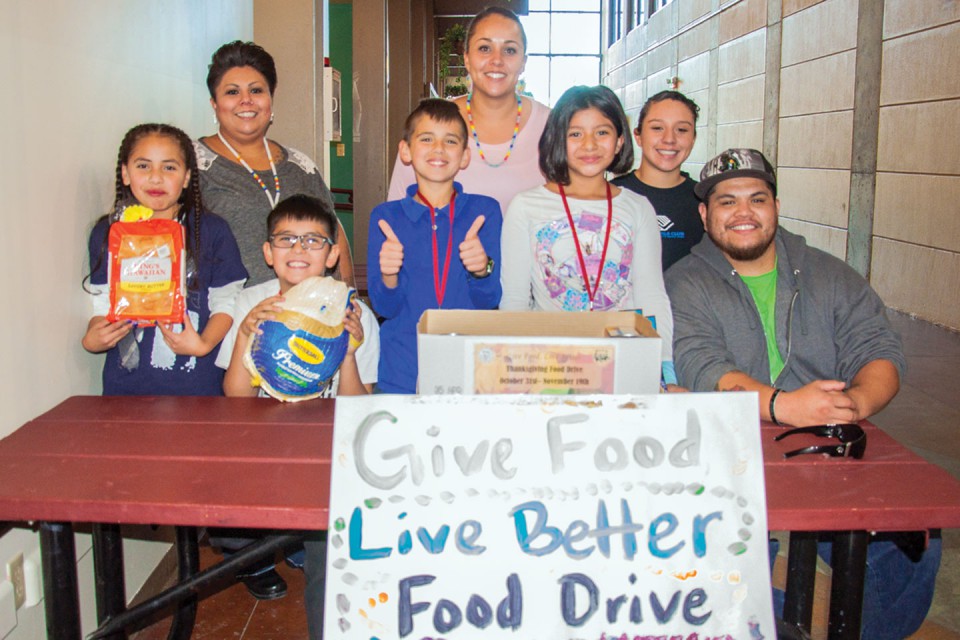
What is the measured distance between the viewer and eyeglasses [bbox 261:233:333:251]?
7.39 ft

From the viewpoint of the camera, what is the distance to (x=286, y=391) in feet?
6.27

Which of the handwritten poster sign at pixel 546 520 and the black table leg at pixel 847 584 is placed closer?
the handwritten poster sign at pixel 546 520

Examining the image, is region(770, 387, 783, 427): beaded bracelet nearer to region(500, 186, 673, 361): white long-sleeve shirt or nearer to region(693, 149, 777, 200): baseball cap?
region(500, 186, 673, 361): white long-sleeve shirt

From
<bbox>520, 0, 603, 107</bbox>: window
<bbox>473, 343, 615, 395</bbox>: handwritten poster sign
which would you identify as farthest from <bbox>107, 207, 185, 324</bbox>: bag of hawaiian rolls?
<bbox>520, 0, 603, 107</bbox>: window

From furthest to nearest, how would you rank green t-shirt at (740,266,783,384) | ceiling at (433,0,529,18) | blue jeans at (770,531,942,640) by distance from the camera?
ceiling at (433,0,529,18)
green t-shirt at (740,266,783,384)
blue jeans at (770,531,942,640)

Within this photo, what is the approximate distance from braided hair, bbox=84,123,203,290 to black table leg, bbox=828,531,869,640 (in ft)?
5.74

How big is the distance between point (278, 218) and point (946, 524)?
1691 millimetres

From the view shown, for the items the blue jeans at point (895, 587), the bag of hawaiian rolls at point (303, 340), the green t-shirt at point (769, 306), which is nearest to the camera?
the bag of hawaiian rolls at point (303, 340)

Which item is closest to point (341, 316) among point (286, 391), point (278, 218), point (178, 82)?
point (286, 391)

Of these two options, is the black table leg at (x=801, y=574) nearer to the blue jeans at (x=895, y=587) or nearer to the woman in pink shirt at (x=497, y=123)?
the blue jeans at (x=895, y=587)

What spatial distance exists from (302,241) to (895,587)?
1.75 meters

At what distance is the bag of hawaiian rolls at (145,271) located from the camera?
2049 mm

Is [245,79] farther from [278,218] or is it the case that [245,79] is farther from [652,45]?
[652,45]

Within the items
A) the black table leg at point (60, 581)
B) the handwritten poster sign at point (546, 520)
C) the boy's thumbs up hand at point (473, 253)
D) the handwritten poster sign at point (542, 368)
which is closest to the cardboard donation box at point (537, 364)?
the handwritten poster sign at point (542, 368)
